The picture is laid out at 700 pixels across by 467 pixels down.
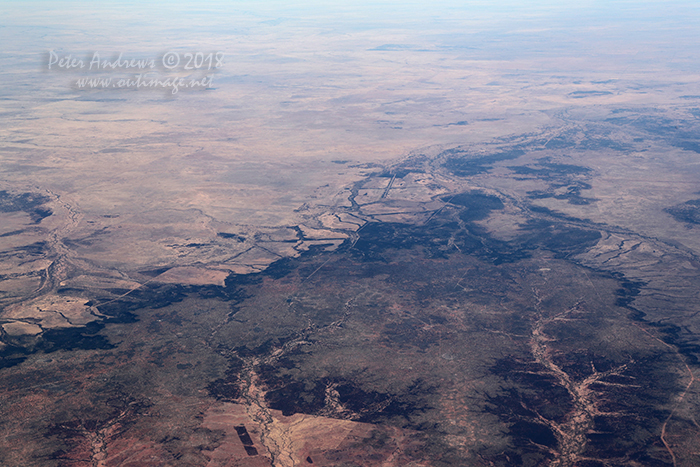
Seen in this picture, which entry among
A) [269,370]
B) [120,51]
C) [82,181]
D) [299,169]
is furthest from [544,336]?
[120,51]

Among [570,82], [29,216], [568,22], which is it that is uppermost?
[568,22]

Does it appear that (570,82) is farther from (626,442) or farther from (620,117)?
(626,442)

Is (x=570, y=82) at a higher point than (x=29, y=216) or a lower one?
higher

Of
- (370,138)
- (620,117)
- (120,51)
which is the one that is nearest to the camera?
(370,138)

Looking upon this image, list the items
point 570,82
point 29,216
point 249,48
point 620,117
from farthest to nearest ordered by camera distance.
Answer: point 249,48 < point 570,82 < point 620,117 < point 29,216

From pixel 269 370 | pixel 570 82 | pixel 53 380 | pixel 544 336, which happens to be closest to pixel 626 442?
pixel 544 336

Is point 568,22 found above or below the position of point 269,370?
above

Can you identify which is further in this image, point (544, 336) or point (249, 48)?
point (249, 48)

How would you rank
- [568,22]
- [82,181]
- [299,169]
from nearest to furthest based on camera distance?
[82,181] < [299,169] < [568,22]

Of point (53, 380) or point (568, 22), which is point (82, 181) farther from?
point (568, 22)
